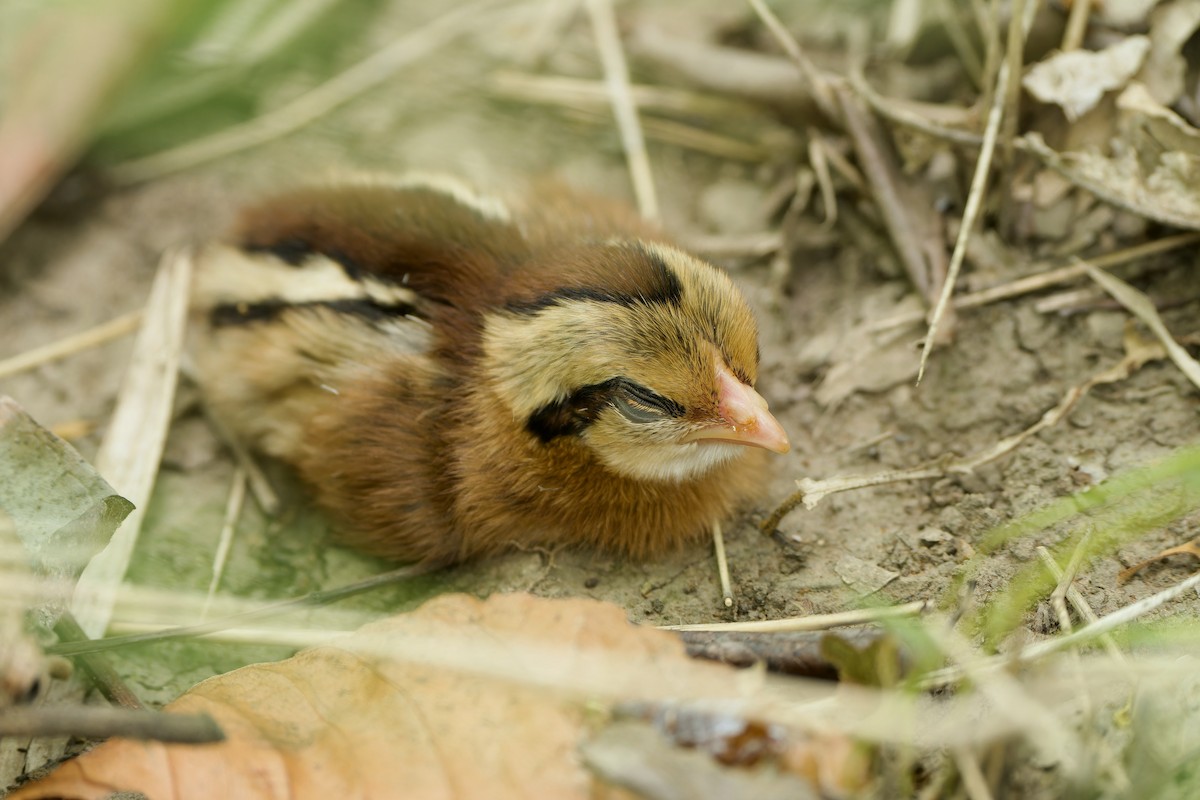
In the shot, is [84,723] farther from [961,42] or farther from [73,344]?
[961,42]

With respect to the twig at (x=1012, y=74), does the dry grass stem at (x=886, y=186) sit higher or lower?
lower

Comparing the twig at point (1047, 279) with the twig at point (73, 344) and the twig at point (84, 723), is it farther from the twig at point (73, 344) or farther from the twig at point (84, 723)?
the twig at point (73, 344)

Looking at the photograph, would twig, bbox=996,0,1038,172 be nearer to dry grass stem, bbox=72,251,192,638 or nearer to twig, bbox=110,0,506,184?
twig, bbox=110,0,506,184

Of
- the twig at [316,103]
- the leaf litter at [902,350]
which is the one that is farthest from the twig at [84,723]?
the twig at [316,103]

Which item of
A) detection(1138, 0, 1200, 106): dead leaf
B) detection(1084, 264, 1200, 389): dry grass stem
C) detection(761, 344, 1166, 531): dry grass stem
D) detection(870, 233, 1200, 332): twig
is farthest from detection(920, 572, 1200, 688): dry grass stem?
detection(1138, 0, 1200, 106): dead leaf

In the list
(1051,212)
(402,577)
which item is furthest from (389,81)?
(1051,212)

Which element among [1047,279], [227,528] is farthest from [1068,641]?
[227,528]
